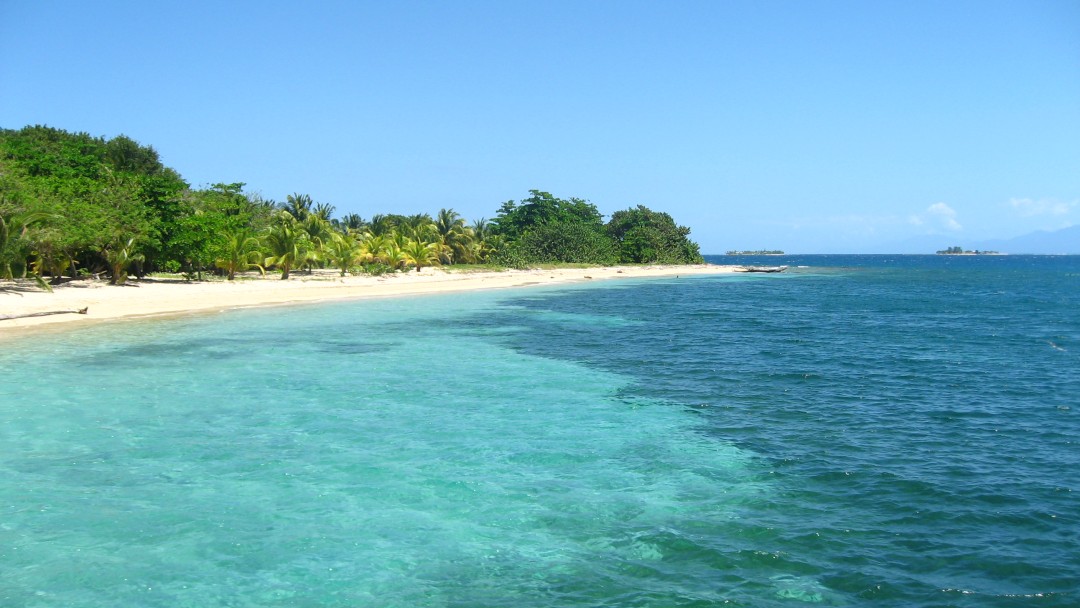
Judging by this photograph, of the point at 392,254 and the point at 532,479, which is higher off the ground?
the point at 392,254

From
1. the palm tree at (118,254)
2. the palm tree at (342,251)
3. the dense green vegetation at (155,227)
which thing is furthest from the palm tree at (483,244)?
the palm tree at (118,254)

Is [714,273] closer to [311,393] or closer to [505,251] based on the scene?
[505,251]

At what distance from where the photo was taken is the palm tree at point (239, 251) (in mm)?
46225

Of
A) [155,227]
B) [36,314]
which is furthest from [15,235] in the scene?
[155,227]

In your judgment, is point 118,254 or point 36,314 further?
point 118,254

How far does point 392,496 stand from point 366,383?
28.2 ft

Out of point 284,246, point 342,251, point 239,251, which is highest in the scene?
point 284,246

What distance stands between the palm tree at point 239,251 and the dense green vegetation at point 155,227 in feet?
0.30

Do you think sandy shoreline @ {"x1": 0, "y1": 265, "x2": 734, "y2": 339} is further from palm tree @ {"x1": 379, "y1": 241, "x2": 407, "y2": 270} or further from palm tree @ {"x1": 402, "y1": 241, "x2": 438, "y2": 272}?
palm tree @ {"x1": 379, "y1": 241, "x2": 407, "y2": 270}

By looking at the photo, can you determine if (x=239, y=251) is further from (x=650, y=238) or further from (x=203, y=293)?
(x=650, y=238)

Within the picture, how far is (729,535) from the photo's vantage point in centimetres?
829

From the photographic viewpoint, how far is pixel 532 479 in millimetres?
10273

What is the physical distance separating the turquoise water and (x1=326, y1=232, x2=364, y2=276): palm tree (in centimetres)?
3699

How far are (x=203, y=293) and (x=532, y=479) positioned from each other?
1377 inches
